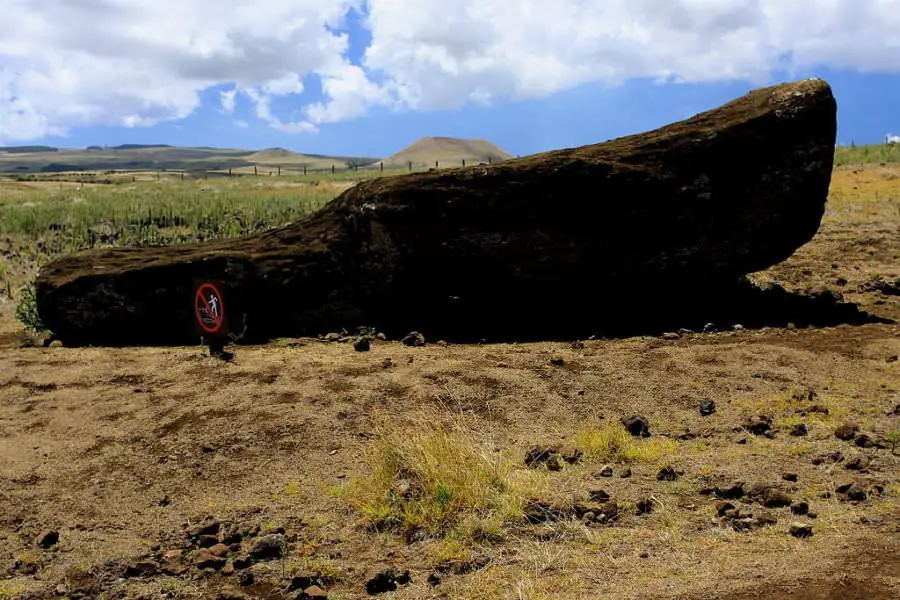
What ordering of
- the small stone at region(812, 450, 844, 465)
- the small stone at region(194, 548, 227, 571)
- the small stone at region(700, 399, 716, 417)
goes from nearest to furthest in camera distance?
the small stone at region(194, 548, 227, 571) → the small stone at region(812, 450, 844, 465) → the small stone at region(700, 399, 716, 417)

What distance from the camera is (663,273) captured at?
30.9 ft

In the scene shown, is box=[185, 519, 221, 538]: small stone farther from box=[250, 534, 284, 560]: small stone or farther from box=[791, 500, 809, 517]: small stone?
box=[791, 500, 809, 517]: small stone

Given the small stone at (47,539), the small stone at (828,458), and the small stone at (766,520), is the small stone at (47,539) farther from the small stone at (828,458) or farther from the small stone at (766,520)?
the small stone at (828,458)

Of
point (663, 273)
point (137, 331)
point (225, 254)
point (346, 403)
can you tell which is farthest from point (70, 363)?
point (663, 273)

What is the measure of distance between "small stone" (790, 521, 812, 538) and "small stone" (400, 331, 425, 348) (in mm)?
5152

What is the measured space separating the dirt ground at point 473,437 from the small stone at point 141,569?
0.01 metres

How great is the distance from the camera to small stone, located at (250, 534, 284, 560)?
424 cm

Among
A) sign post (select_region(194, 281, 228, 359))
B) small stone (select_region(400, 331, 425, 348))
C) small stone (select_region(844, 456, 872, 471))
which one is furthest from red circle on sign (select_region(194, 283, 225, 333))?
small stone (select_region(844, 456, 872, 471))

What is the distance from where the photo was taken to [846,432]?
528 centimetres

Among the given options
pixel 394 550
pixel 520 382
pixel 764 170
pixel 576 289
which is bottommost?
pixel 394 550

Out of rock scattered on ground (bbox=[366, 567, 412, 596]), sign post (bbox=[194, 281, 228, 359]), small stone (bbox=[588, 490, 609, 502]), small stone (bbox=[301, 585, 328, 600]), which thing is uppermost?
sign post (bbox=[194, 281, 228, 359])

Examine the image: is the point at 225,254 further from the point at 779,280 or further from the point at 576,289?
the point at 779,280

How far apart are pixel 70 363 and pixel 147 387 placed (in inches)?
60.4

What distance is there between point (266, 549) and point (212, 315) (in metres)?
4.30
